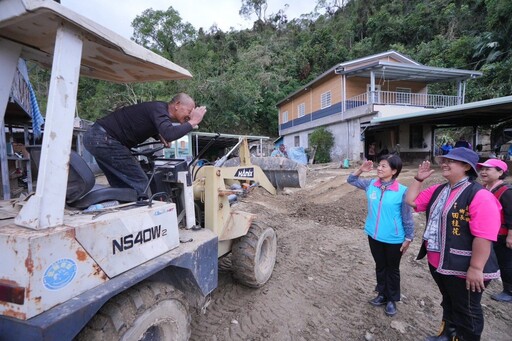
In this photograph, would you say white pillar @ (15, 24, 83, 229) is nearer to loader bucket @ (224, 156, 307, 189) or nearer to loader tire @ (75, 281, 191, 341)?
loader tire @ (75, 281, 191, 341)

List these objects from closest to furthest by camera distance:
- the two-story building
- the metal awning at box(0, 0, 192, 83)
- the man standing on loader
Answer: the metal awning at box(0, 0, 192, 83), the man standing on loader, the two-story building

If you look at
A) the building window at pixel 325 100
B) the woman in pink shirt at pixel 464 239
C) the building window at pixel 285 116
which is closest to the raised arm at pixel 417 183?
the woman in pink shirt at pixel 464 239

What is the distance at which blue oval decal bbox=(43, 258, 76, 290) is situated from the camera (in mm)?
1458

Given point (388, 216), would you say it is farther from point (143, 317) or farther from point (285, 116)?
point (285, 116)

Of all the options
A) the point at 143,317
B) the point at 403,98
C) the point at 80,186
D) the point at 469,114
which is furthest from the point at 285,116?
the point at 143,317

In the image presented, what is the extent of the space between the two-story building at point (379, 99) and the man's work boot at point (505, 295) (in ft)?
48.4

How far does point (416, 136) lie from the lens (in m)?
19.1

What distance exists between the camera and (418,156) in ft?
62.0

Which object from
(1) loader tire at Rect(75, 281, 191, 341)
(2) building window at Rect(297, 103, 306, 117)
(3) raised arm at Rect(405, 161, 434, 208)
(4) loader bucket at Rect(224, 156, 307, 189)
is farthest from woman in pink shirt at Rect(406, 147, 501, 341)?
(2) building window at Rect(297, 103, 306, 117)

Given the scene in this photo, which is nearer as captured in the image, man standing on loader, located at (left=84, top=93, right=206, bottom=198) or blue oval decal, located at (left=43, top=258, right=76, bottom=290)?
blue oval decal, located at (left=43, top=258, right=76, bottom=290)

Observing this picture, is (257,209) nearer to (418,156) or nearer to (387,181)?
(387,181)

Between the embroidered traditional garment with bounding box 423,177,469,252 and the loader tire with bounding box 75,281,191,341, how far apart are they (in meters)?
1.94

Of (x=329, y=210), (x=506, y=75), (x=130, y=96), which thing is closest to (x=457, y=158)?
(x=329, y=210)

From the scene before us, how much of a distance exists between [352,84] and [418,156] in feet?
20.1
